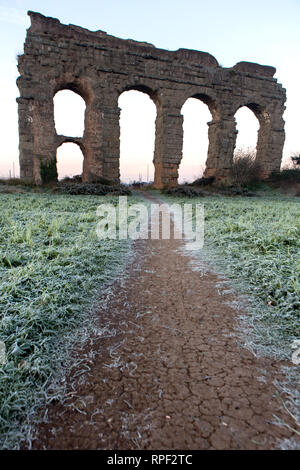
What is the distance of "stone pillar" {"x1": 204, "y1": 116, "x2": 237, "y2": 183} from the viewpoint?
56.7ft

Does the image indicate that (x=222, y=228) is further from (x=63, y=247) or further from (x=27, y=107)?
(x=27, y=107)

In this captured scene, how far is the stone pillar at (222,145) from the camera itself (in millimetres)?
17281

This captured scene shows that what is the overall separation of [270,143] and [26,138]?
53.1ft

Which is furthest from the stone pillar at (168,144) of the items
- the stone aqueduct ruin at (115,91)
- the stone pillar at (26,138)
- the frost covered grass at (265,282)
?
the frost covered grass at (265,282)

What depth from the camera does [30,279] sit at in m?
2.71

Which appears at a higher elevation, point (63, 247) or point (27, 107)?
point (27, 107)

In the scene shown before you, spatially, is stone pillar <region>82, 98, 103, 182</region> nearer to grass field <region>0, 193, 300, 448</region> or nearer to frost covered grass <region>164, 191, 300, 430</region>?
grass field <region>0, 193, 300, 448</region>

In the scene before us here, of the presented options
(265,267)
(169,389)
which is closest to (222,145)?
(265,267)

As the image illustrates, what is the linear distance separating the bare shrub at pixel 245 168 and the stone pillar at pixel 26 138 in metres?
12.4

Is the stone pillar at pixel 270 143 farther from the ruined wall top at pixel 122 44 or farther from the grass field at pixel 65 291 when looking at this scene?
the grass field at pixel 65 291
